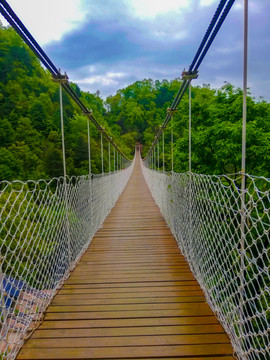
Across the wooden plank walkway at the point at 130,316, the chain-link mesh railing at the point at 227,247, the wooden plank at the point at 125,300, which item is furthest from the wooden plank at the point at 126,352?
the wooden plank at the point at 125,300

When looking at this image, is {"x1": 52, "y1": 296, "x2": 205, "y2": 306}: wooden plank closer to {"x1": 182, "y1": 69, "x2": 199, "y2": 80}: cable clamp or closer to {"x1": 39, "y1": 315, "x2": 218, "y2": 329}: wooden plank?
{"x1": 39, "y1": 315, "x2": 218, "y2": 329}: wooden plank

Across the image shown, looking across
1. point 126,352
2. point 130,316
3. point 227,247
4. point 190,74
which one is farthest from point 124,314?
point 190,74

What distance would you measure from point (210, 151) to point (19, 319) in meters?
6.73

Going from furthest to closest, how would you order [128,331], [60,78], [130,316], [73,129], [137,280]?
[73,129] < [60,78] < [137,280] < [130,316] < [128,331]

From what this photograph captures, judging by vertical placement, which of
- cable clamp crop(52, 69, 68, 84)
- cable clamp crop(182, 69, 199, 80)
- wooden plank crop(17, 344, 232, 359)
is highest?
cable clamp crop(182, 69, 199, 80)

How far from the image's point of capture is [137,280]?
1747 millimetres

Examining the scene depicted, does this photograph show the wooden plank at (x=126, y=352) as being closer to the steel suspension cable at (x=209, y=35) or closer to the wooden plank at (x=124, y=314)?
the wooden plank at (x=124, y=314)

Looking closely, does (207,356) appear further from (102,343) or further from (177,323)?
(102,343)

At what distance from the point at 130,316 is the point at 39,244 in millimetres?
998

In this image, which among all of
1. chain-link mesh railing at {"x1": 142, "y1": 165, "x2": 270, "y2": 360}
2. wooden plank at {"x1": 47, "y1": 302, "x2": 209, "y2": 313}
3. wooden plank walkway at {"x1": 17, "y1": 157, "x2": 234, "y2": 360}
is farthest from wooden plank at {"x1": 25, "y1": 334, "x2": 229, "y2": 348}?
wooden plank at {"x1": 47, "y1": 302, "x2": 209, "y2": 313}

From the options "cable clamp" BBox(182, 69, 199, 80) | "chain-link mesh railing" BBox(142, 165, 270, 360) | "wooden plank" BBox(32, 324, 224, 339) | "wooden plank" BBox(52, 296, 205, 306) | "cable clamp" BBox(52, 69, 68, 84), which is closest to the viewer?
"chain-link mesh railing" BBox(142, 165, 270, 360)

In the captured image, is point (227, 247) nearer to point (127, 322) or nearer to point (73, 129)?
point (127, 322)

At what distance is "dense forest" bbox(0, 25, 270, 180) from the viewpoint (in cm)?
607

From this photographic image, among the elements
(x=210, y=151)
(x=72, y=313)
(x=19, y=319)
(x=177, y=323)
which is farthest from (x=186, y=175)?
(x=210, y=151)
